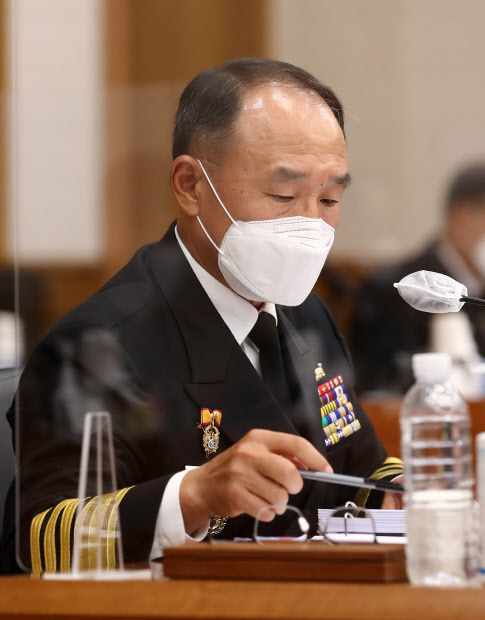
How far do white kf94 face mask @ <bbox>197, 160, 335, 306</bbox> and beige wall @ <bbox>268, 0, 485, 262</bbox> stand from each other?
112mm

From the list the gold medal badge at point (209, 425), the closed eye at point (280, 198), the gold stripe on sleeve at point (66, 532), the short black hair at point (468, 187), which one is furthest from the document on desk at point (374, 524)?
the short black hair at point (468, 187)

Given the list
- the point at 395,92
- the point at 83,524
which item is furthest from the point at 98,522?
the point at 395,92

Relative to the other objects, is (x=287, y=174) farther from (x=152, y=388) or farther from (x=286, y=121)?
(x=152, y=388)

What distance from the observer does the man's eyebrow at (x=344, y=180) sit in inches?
58.7

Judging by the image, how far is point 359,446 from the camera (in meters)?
1.55

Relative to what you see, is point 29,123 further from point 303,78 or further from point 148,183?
point 303,78

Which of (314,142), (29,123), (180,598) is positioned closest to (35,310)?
(29,123)

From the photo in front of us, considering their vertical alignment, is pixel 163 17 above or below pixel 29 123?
above

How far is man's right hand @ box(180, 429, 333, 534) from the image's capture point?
121 cm

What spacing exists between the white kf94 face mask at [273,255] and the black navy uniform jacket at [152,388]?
43 mm

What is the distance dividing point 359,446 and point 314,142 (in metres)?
0.41

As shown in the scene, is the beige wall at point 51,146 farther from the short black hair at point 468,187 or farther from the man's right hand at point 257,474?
the short black hair at point 468,187

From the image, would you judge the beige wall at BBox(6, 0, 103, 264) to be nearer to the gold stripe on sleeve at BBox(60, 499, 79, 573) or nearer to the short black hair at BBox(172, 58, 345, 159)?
the short black hair at BBox(172, 58, 345, 159)

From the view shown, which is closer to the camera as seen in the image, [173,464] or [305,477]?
[305,477]
